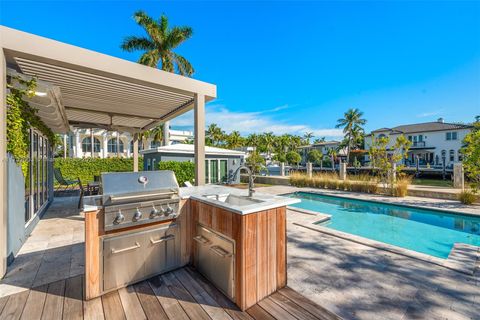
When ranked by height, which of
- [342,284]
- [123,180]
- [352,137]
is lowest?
[342,284]

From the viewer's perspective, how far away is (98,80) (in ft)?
13.2

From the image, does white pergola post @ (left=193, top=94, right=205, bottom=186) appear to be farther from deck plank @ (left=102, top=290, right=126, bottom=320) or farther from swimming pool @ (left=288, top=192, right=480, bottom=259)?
swimming pool @ (left=288, top=192, right=480, bottom=259)

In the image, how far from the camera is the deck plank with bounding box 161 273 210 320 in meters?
2.01

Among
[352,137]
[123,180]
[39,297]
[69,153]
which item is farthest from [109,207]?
[352,137]

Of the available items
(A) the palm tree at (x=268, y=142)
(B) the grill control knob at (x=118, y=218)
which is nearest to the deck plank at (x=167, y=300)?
(B) the grill control knob at (x=118, y=218)

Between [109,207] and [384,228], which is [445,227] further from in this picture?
[109,207]

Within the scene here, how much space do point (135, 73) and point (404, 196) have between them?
1059 centimetres

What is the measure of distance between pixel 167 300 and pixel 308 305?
147 cm

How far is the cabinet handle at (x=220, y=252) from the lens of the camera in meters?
2.20

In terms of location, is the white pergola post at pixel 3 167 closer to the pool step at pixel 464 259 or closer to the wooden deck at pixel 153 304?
the wooden deck at pixel 153 304

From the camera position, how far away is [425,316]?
1.98 meters

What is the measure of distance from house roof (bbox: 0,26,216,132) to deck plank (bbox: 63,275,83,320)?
291cm

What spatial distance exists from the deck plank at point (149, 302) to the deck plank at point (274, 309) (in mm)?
964

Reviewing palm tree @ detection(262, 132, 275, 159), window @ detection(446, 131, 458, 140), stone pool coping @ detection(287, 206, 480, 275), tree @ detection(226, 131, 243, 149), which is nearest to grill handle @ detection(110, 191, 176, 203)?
stone pool coping @ detection(287, 206, 480, 275)
